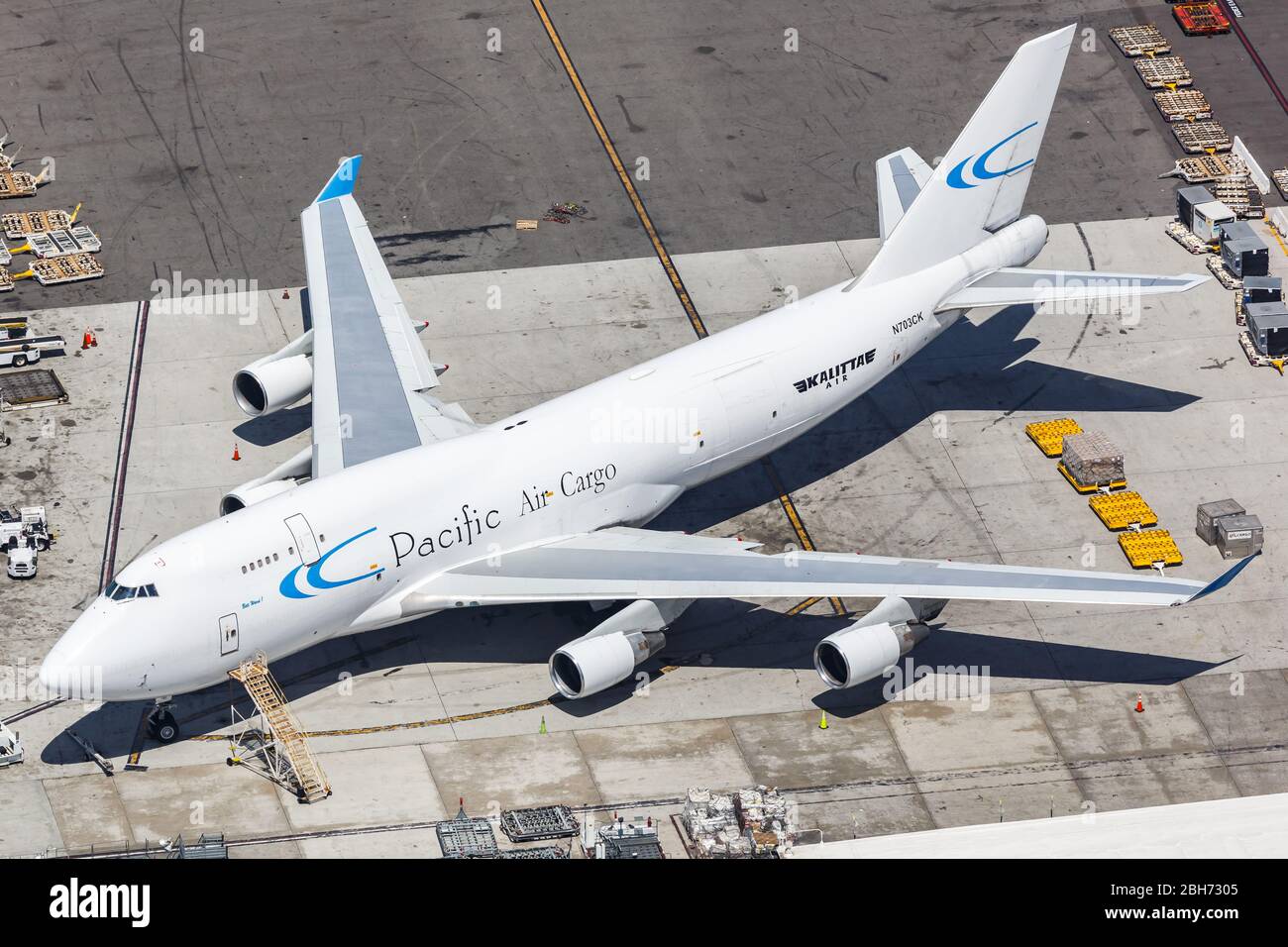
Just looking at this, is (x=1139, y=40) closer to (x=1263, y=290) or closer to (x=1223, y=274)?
(x=1223, y=274)

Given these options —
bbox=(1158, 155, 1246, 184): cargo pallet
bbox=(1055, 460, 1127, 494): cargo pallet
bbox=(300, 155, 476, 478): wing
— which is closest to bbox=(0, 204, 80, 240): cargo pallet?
bbox=(300, 155, 476, 478): wing

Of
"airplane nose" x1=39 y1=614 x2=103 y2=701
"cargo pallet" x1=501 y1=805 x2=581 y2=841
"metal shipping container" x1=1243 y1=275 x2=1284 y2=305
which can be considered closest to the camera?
"airplane nose" x1=39 y1=614 x2=103 y2=701

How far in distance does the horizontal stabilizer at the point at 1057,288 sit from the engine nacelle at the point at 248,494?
19.6 metres

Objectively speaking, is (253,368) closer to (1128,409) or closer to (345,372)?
(345,372)

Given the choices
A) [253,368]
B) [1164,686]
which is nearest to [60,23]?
[253,368]

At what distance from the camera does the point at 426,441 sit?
171 ft

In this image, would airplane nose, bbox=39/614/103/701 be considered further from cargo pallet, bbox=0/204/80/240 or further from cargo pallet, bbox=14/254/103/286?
cargo pallet, bbox=0/204/80/240

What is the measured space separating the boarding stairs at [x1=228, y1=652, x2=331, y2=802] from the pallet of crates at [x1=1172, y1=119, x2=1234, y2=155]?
42022 millimetres

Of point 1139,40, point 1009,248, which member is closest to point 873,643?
point 1009,248

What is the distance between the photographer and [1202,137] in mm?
71562

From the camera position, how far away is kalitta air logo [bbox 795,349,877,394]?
53.0 meters

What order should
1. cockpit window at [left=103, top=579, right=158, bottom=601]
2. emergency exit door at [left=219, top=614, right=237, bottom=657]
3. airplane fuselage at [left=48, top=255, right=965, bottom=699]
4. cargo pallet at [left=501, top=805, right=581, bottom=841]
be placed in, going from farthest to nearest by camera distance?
emergency exit door at [left=219, top=614, right=237, bottom=657] < airplane fuselage at [left=48, top=255, right=965, bottom=699] < cockpit window at [left=103, top=579, right=158, bottom=601] < cargo pallet at [left=501, top=805, right=581, bottom=841]

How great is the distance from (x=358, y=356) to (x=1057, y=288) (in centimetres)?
2036

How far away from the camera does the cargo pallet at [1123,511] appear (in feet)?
178
